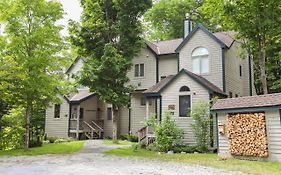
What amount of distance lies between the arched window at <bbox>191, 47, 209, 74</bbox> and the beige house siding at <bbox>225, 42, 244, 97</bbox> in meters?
1.31

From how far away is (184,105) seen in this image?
57.4 feet

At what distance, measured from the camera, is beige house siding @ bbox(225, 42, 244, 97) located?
1903cm

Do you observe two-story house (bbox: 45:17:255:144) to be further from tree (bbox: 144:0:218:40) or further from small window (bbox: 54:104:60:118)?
tree (bbox: 144:0:218:40)

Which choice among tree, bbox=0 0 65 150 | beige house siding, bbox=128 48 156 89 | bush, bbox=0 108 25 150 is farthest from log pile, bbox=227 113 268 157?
bush, bbox=0 108 25 150

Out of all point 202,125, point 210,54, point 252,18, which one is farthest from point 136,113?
point 252,18

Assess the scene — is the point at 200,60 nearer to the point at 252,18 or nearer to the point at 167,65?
the point at 167,65

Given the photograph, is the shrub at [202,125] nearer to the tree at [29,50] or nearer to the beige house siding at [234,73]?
the beige house siding at [234,73]

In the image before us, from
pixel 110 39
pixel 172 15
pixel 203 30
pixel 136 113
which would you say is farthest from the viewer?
pixel 172 15

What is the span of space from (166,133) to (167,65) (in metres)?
7.82

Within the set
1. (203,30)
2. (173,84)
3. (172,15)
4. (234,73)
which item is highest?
(172,15)

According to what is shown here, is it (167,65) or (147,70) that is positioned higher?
(167,65)

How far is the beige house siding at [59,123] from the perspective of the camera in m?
24.7

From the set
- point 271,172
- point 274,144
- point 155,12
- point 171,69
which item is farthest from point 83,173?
point 155,12

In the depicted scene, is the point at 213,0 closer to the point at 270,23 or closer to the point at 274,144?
the point at 270,23
